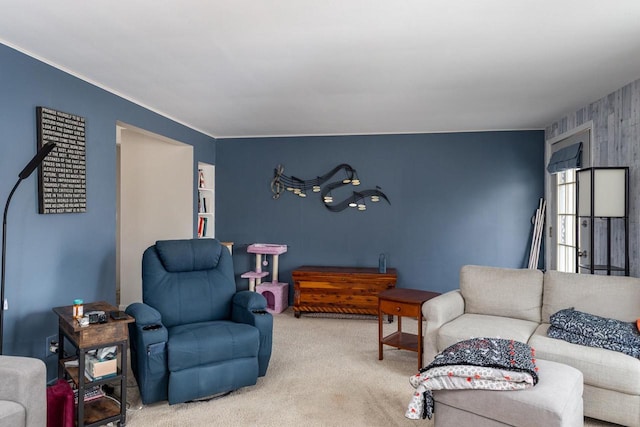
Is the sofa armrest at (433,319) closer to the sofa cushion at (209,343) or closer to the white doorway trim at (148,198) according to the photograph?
the sofa cushion at (209,343)

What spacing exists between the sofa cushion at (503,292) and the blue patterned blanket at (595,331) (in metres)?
0.35

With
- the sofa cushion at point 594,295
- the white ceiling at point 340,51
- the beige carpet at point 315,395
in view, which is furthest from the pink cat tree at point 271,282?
the sofa cushion at point 594,295

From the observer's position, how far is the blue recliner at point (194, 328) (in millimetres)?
2660

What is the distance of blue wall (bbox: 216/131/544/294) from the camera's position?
514 cm

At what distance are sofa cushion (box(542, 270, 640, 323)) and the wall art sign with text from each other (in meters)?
3.66

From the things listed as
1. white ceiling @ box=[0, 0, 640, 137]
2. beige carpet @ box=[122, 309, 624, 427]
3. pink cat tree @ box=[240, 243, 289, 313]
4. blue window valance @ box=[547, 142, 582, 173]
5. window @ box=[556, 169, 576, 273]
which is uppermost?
white ceiling @ box=[0, 0, 640, 137]

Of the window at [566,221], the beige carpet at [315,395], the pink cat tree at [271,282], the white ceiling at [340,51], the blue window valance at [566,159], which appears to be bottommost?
the beige carpet at [315,395]

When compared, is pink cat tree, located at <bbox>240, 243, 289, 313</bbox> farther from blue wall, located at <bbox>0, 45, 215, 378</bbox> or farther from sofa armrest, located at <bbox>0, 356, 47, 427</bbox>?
sofa armrest, located at <bbox>0, 356, 47, 427</bbox>

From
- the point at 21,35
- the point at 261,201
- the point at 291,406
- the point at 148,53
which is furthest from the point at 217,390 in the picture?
the point at 261,201

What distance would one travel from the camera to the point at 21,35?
2461 millimetres

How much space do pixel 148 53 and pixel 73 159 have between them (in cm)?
103

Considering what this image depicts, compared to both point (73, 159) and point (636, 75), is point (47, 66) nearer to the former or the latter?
point (73, 159)

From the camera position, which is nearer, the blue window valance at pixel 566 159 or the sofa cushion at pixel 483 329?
the sofa cushion at pixel 483 329

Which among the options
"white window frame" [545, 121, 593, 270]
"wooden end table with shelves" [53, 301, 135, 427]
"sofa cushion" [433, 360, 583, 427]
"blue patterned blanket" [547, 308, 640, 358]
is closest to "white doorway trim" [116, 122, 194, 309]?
"wooden end table with shelves" [53, 301, 135, 427]
